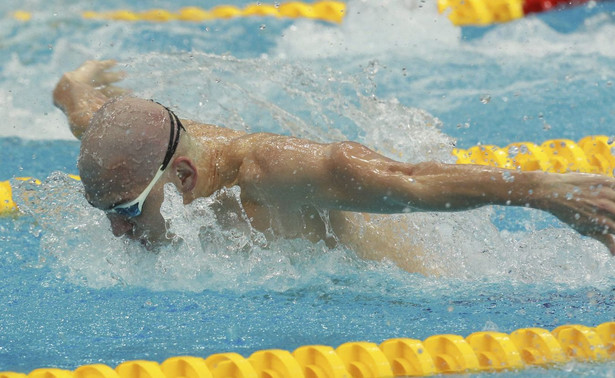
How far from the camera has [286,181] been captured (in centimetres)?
253

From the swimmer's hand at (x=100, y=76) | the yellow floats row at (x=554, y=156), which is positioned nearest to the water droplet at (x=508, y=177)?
the yellow floats row at (x=554, y=156)

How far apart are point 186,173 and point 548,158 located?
2246 millimetres

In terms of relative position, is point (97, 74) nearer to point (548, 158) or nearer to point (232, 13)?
point (548, 158)

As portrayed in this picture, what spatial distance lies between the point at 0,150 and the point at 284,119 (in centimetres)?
183

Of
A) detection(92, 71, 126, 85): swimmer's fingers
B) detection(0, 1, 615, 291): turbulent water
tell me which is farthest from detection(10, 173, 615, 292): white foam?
detection(92, 71, 126, 85): swimmer's fingers

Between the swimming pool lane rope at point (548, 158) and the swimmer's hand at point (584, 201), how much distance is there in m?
1.92

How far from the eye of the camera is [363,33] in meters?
6.54

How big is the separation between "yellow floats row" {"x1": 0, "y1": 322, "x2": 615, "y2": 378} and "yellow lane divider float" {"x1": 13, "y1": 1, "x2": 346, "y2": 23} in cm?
474

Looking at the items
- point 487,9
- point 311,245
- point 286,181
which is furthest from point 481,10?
point 286,181

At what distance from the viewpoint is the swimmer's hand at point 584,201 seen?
2.09 meters

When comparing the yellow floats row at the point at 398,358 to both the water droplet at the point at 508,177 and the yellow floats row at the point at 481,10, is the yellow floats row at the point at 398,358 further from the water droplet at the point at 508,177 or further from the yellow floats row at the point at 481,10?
the yellow floats row at the point at 481,10

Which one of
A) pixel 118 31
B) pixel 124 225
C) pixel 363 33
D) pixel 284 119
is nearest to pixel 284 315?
pixel 124 225

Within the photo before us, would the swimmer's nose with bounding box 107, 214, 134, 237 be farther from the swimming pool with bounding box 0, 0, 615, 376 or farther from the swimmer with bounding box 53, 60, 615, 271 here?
the swimming pool with bounding box 0, 0, 615, 376

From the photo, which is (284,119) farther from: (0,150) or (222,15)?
(222,15)
